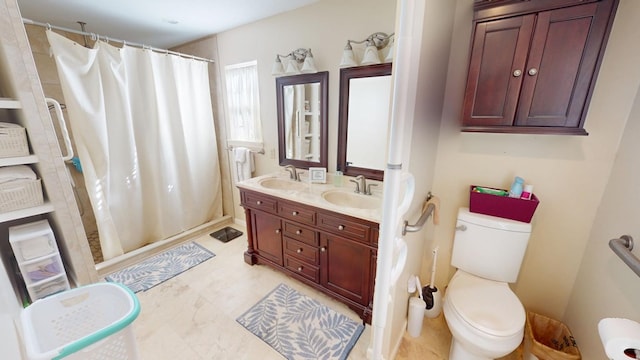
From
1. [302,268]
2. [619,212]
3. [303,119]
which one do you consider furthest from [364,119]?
[619,212]

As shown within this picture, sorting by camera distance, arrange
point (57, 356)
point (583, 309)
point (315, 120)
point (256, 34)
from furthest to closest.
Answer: point (256, 34) → point (315, 120) → point (583, 309) → point (57, 356)

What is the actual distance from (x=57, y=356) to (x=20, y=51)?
1.27 metres

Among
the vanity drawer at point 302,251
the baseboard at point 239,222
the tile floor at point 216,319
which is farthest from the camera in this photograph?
the baseboard at point 239,222

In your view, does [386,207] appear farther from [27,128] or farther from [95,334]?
[27,128]

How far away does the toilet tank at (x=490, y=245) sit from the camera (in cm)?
137

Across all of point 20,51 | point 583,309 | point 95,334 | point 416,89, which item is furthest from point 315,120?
point 583,309

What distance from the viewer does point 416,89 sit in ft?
3.07

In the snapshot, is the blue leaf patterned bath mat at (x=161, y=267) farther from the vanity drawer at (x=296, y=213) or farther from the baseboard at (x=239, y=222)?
the vanity drawer at (x=296, y=213)

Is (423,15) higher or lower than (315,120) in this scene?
higher

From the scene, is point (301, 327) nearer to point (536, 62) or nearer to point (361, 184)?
point (361, 184)

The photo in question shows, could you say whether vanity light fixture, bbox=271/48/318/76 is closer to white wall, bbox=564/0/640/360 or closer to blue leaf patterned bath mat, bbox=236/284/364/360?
white wall, bbox=564/0/640/360

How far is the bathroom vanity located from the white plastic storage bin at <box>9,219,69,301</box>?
118 centimetres

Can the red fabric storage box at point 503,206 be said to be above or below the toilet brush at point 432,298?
above

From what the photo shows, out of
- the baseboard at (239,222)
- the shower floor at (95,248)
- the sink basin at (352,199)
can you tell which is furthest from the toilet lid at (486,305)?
the shower floor at (95,248)
